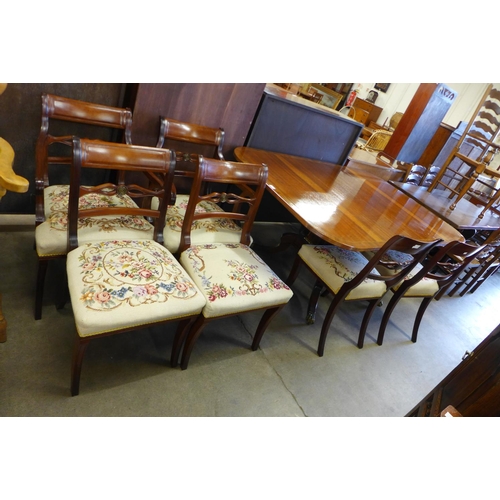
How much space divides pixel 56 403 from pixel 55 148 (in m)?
1.30

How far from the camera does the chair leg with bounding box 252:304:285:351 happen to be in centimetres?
158

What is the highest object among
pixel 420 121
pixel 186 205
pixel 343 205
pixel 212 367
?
pixel 420 121

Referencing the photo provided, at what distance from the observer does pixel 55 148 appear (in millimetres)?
1757

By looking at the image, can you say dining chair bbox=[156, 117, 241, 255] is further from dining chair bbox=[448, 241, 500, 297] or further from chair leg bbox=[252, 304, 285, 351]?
dining chair bbox=[448, 241, 500, 297]

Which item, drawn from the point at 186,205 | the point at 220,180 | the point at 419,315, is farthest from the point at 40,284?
the point at 419,315

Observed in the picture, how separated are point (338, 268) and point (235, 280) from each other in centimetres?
73

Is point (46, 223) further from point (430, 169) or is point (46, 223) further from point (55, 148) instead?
point (430, 169)

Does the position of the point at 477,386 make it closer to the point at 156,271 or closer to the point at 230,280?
the point at 230,280

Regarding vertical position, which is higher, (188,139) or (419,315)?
(188,139)

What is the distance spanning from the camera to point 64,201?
4.85ft

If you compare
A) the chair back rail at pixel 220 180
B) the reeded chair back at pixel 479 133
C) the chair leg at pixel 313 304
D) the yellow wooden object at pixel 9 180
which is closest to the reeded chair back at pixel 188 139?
A: the chair back rail at pixel 220 180

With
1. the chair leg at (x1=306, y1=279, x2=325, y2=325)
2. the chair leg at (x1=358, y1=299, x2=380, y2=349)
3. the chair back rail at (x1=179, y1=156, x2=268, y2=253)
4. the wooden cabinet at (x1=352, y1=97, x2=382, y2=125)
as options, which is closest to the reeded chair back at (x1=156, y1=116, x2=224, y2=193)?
the chair back rail at (x1=179, y1=156, x2=268, y2=253)

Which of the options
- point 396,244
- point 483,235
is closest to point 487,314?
point 483,235

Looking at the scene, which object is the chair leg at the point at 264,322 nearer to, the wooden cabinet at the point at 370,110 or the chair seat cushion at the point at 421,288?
the chair seat cushion at the point at 421,288
